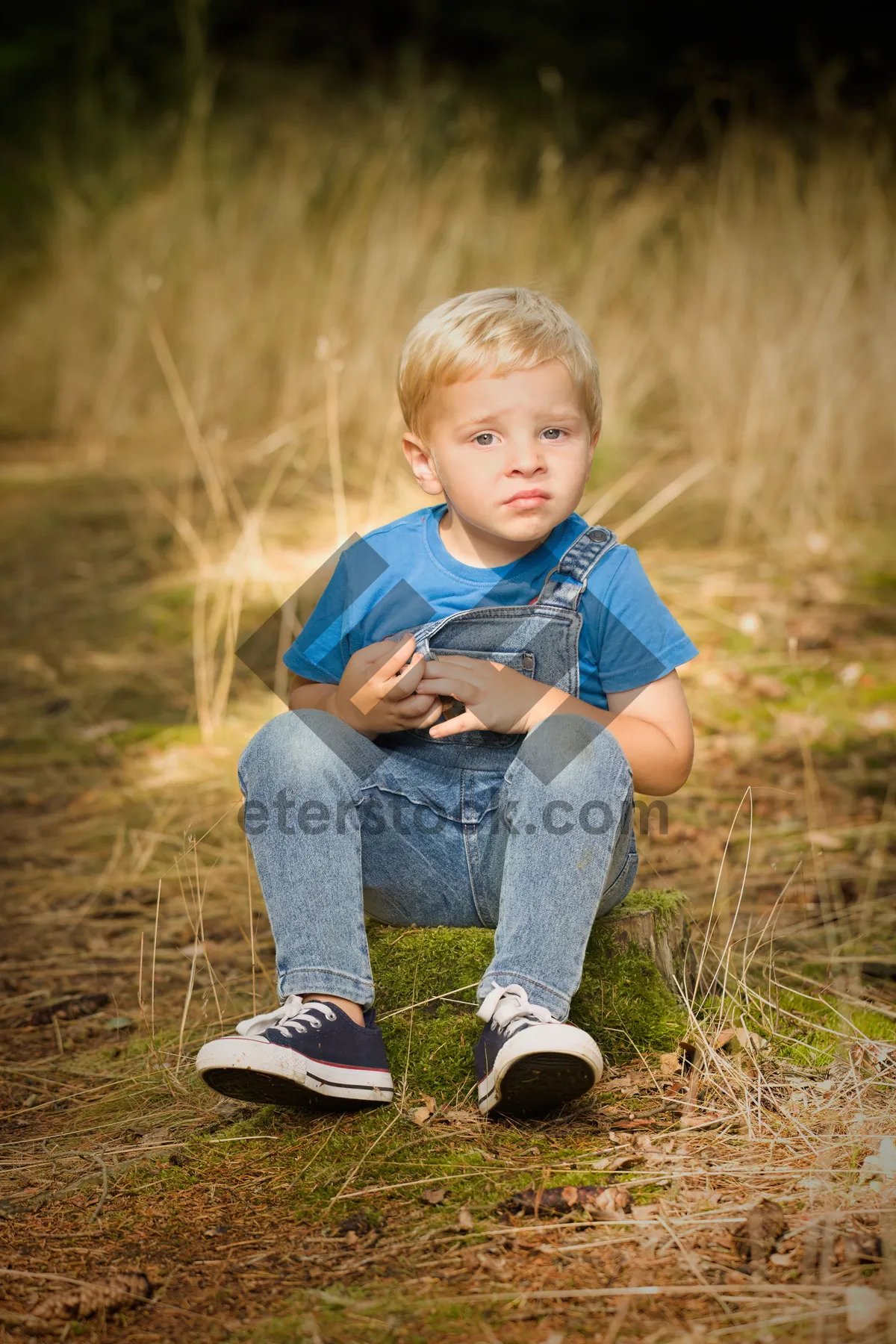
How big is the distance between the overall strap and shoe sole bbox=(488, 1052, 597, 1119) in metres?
0.75

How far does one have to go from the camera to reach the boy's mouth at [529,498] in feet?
6.63

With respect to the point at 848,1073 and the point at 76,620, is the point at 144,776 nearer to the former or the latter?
the point at 76,620

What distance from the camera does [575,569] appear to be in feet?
6.84

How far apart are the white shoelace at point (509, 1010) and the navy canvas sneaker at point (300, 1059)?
0.64ft

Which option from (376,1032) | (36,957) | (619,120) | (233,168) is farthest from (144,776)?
(619,120)

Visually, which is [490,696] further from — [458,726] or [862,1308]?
[862,1308]

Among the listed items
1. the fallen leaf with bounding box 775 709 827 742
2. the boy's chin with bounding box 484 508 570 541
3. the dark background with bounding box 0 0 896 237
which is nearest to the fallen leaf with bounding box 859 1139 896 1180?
the boy's chin with bounding box 484 508 570 541

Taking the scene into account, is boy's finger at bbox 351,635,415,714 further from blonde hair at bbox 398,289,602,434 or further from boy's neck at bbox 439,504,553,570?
blonde hair at bbox 398,289,602,434

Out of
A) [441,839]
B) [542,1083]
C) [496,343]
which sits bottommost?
[542,1083]

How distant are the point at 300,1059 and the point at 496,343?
3.88ft

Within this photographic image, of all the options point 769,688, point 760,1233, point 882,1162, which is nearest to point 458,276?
point 769,688

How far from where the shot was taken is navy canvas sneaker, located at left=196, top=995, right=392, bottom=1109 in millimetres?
1786

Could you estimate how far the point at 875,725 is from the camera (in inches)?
155

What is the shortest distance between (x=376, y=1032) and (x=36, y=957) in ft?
3.90
